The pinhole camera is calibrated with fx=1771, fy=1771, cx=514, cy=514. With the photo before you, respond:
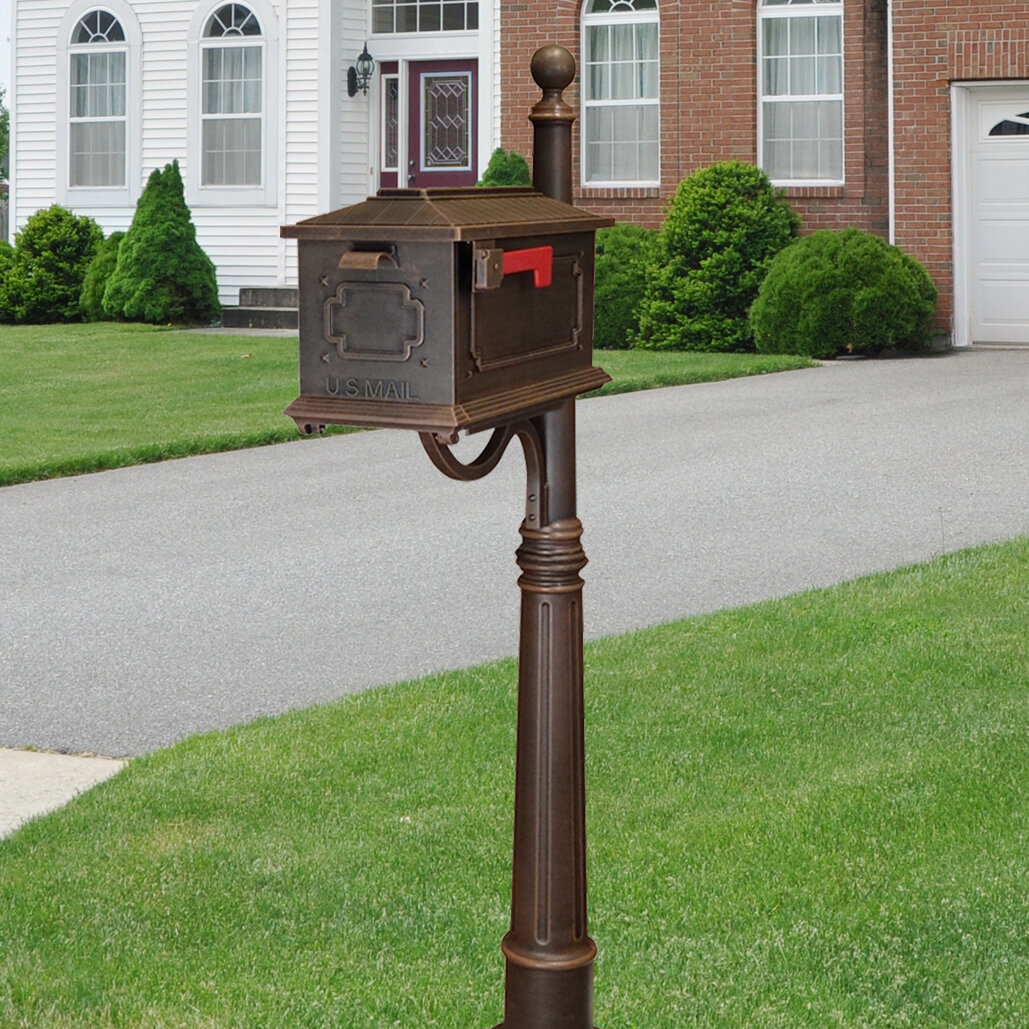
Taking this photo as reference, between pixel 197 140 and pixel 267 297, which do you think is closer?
pixel 267 297

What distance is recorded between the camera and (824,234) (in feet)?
56.3

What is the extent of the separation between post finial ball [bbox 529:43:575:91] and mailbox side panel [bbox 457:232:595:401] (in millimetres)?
261

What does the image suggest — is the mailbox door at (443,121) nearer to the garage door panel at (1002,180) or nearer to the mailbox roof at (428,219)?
the garage door panel at (1002,180)

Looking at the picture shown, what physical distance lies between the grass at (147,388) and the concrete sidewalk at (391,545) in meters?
0.38

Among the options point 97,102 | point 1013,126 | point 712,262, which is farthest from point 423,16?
point 1013,126

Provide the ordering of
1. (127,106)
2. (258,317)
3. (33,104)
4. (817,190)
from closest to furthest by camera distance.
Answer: (817,190) < (258,317) < (127,106) < (33,104)

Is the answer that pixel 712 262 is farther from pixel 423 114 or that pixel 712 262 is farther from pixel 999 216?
pixel 423 114

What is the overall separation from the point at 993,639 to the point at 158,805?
10.1 feet

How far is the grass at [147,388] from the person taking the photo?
38.8ft

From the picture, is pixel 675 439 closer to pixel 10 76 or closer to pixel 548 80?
pixel 548 80

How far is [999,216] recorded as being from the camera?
715 inches

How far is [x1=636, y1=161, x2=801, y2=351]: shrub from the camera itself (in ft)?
58.7

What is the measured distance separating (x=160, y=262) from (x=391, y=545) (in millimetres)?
13099

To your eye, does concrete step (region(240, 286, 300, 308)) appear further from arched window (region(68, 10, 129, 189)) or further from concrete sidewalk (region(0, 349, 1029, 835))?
concrete sidewalk (region(0, 349, 1029, 835))
